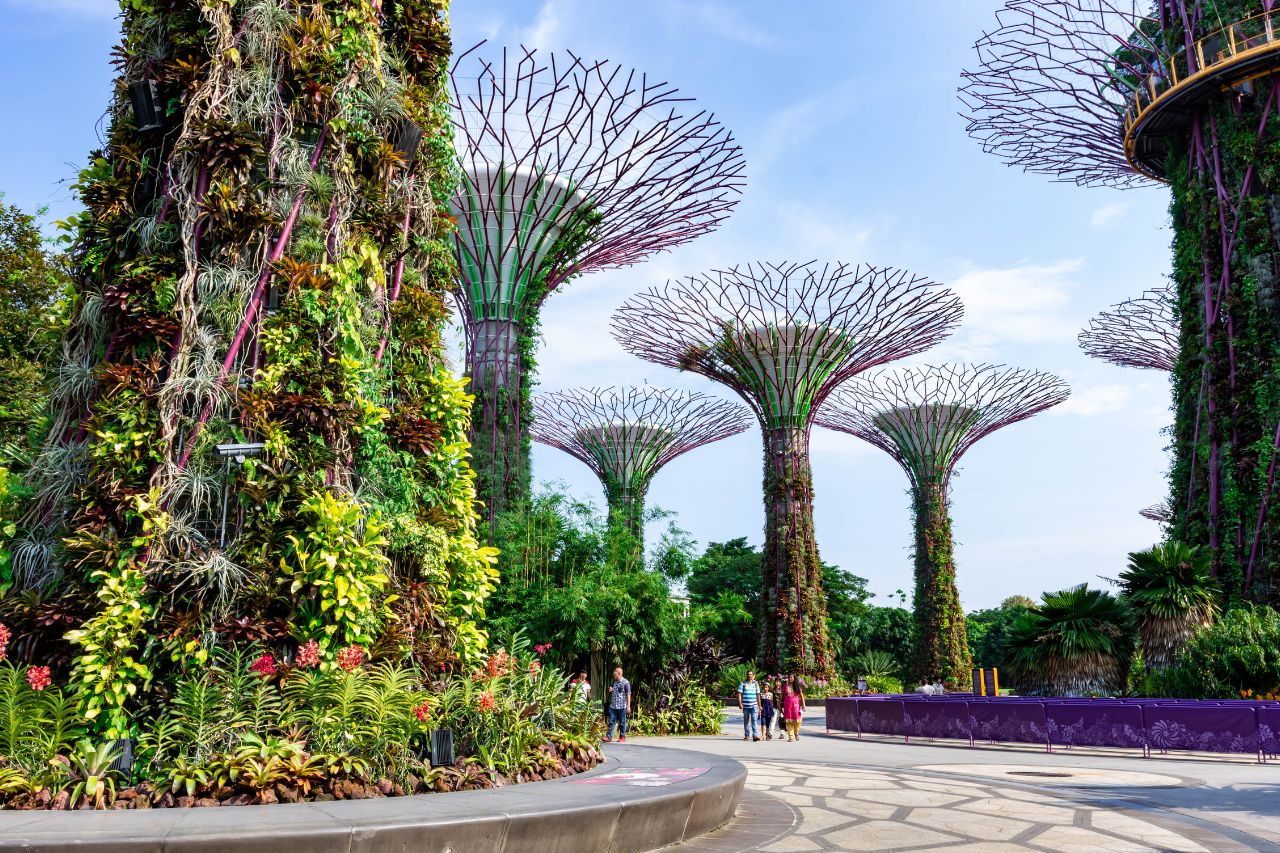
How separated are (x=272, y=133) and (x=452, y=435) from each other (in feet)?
9.20

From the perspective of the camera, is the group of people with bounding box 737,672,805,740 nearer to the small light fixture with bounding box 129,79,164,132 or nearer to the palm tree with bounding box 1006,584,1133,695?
the palm tree with bounding box 1006,584,1133,695

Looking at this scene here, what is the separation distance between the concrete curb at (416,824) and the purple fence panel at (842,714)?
14.1m

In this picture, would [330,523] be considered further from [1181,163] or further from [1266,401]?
[1181,163]

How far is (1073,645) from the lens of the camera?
18.8m

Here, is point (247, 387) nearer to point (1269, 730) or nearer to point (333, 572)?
point (333, 572)

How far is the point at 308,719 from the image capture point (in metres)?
6.29

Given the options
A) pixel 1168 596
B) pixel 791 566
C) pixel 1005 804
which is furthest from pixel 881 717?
pixel 791 566

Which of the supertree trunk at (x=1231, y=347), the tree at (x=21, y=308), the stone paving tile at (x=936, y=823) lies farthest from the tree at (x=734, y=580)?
the stone paving tile at (x=936, y=823)

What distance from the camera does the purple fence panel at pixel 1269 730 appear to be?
42.7 ft

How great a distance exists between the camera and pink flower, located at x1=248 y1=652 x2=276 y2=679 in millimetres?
6371

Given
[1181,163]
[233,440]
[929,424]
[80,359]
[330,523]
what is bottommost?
[330,523]

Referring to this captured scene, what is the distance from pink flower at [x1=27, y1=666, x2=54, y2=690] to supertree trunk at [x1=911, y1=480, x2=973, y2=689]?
113ft

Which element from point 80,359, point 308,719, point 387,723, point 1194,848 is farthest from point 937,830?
point 80,359

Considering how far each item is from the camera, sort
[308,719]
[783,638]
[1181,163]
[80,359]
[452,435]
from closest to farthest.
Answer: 1. [308,719]
2. [80,359]
3. [452,435]
4. [1181,163]
5. [783,638]
